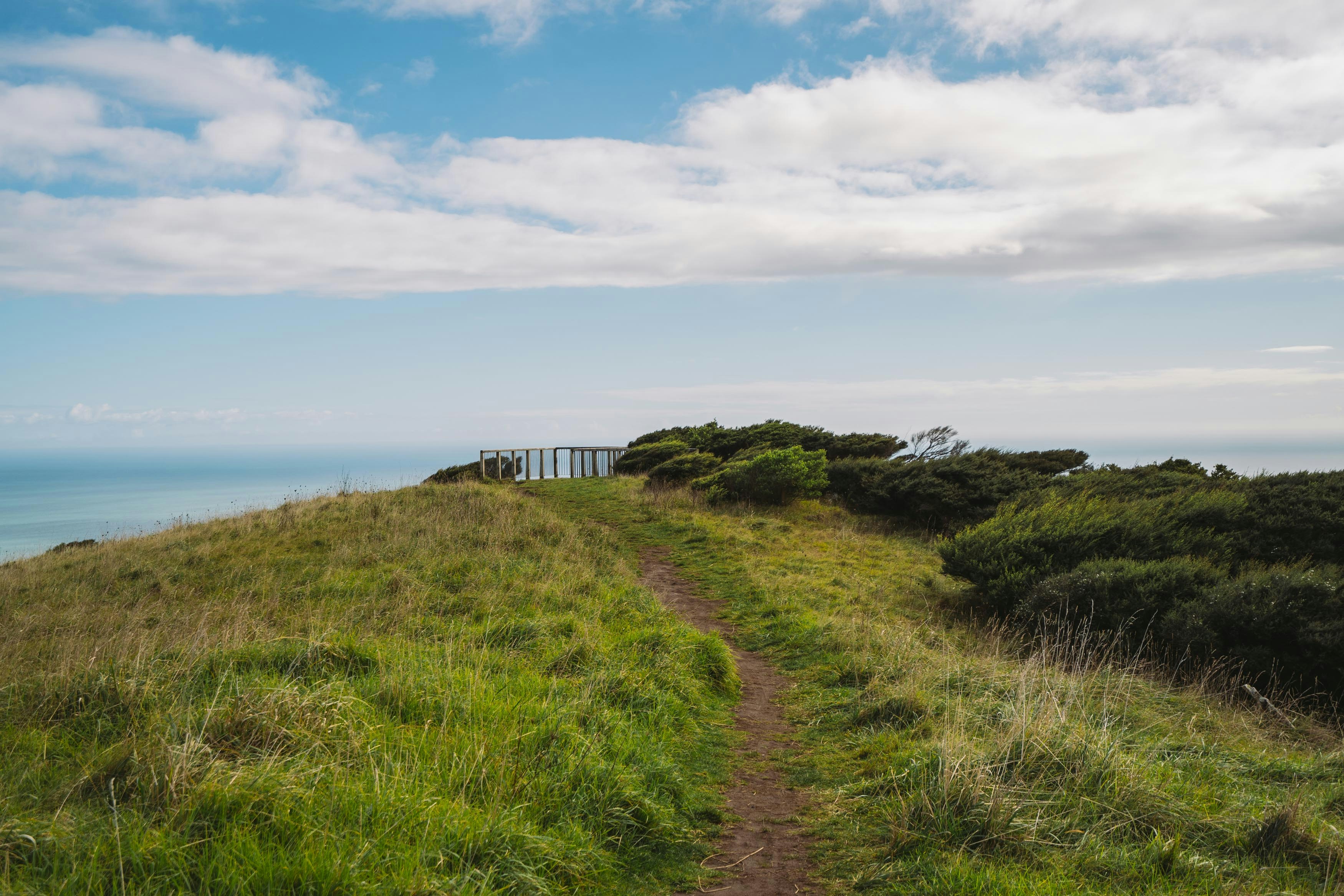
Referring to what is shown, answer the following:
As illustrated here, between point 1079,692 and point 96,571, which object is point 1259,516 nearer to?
point 1079,692

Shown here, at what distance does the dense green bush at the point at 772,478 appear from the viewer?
23625mm

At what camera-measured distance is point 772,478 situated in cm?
2375

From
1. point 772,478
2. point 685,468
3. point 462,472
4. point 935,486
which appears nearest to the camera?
point 935,486

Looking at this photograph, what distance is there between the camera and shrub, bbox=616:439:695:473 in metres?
30.6

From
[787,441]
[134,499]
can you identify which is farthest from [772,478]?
[134,499]

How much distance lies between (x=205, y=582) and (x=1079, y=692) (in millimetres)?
13405

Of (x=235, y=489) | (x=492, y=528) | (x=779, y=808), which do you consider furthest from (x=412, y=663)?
(x=235, y=489)

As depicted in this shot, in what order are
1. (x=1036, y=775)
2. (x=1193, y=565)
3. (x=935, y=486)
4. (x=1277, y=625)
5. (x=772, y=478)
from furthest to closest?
(x=772, y=478), (x=935, y=486), (x=1193, y=565), (x=1277, y=625), (x=1036, y=775)

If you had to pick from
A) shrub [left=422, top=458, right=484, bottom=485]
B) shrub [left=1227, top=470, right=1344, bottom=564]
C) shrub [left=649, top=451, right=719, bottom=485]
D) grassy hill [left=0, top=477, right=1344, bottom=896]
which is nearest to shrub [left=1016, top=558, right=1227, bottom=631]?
grassy hill [left=0, top=477, right=1344, bottom=896]

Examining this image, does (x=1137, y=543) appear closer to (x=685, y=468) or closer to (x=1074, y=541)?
(x=1074, y=541)

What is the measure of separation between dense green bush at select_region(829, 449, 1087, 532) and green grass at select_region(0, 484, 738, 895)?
607 inches

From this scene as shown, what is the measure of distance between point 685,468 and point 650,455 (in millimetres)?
4501

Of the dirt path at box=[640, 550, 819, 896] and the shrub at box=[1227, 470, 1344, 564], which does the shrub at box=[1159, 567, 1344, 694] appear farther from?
the dirt path at box=[640, 550, 819, 896]

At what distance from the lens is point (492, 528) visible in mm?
16344
